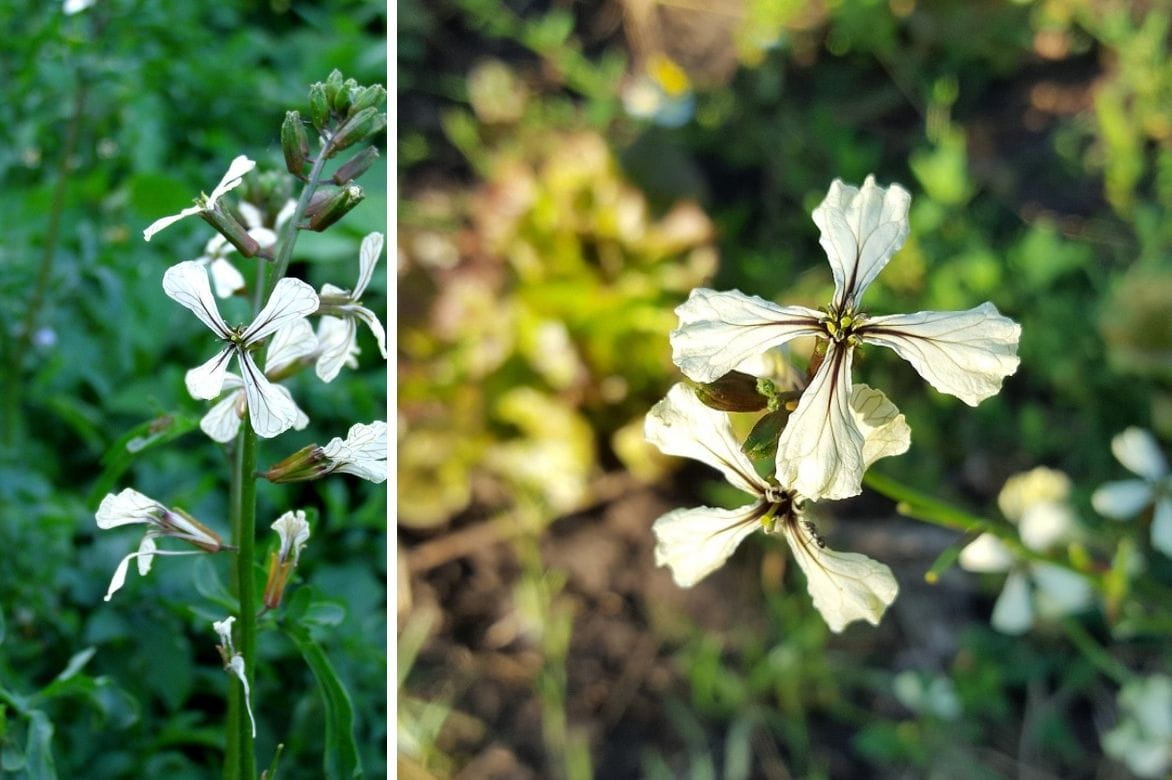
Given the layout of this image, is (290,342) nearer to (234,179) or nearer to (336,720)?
(234,179)

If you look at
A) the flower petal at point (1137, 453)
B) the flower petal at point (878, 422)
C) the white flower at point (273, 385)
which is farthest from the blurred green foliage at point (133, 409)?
the flower petal at point (1137, 453)

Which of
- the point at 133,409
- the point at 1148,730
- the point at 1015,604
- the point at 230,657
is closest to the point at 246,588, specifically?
the point at 230,657

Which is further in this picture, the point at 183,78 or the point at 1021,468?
the point at 1021,468

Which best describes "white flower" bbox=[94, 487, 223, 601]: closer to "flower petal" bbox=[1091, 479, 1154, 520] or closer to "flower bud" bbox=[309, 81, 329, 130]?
"flower bud" bbox=[309, 81, 329, 130]

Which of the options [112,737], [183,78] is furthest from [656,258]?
[112,737]

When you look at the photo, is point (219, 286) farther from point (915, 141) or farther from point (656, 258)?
point (915, 141)

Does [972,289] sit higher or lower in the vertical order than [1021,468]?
higher
